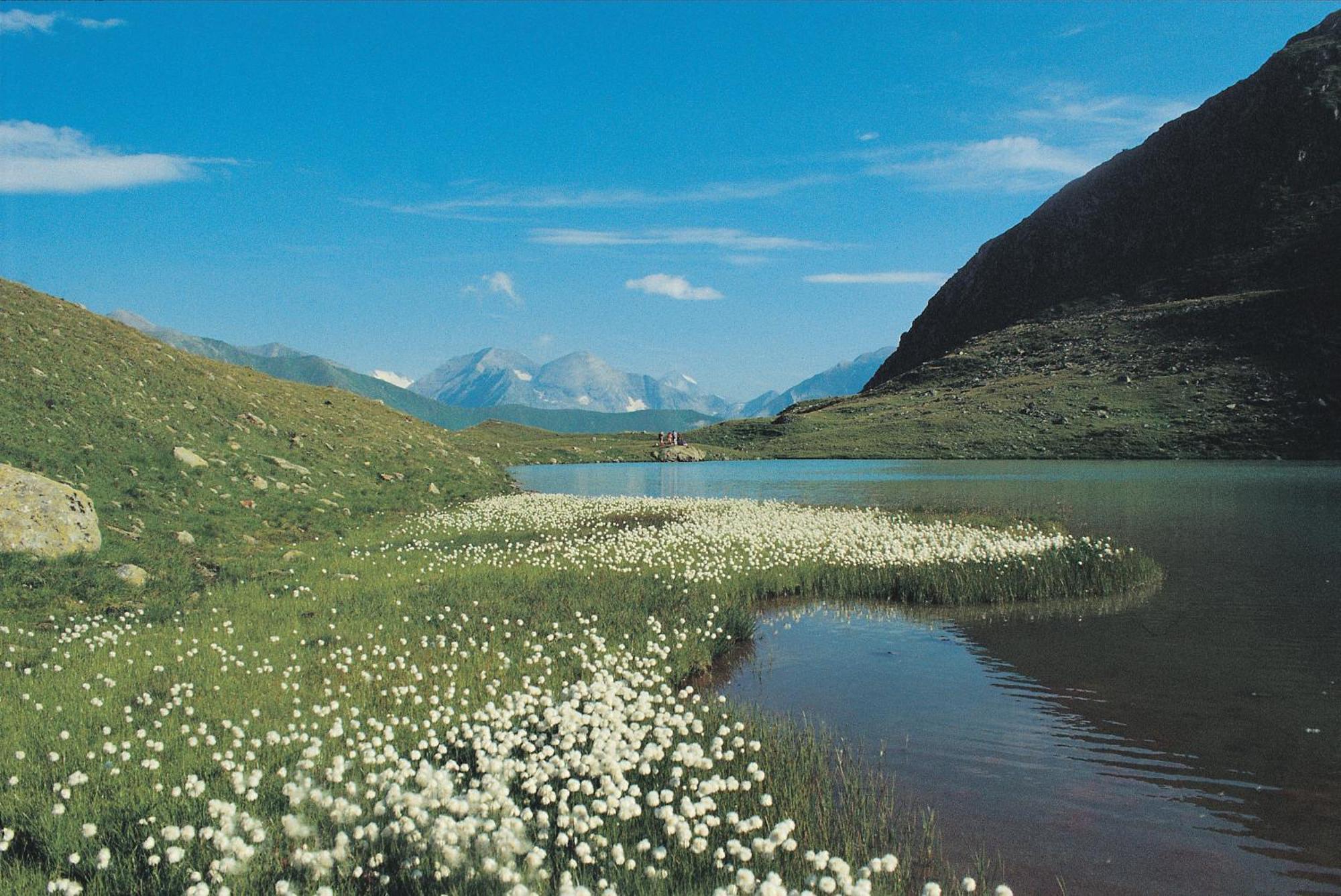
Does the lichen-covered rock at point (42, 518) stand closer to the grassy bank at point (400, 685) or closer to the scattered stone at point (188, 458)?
the grassy bank at point (400, 685)

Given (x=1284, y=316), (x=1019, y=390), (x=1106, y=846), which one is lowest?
(x=1106, y=846)

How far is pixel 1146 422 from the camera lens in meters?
114

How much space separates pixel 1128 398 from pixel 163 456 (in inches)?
5354

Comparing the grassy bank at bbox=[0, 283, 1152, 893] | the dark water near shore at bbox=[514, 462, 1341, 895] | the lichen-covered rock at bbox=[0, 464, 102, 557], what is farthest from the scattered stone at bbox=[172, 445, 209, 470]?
the dark water near shore at bbox=[514, 462, 1341, 895]

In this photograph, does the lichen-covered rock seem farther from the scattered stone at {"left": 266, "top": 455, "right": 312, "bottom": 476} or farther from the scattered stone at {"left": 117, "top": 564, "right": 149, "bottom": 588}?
the scattered stone at {"left": 266, "top": 455, "right": 312, "bottom": 476}

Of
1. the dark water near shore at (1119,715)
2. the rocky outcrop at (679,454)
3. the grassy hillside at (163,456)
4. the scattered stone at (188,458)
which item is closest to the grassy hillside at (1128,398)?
the rocky outcrop at (679,454)

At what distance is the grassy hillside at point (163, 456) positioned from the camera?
18219 millimetres

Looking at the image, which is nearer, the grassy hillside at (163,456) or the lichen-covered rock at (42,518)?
the lichen-covered rock at (42,518)

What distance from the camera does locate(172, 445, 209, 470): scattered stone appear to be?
2702 centimetres

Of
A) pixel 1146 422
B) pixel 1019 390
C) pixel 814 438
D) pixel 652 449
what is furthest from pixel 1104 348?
pixel 652 449

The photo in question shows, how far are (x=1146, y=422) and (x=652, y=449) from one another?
88696 mm

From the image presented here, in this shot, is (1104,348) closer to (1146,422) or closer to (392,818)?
(1146,422)

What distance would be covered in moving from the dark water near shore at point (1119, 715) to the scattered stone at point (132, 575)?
12513 mm

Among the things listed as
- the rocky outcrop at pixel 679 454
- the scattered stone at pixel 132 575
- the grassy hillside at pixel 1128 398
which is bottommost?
the scattered stone at pixel 132 575
